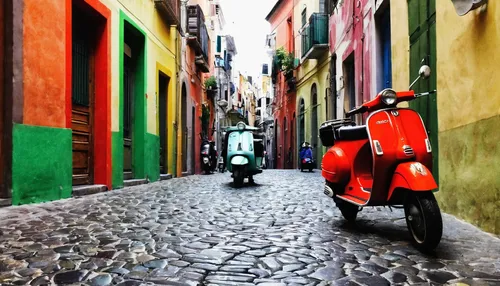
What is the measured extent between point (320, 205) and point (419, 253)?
2.93m

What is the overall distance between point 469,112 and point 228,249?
8.85 feet

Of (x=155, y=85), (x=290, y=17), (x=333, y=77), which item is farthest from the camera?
(x=290, y=17)

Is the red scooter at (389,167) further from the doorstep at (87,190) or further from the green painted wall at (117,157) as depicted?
the green painted wall at (117,157)

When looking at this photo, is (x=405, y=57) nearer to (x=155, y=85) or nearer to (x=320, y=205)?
(x=320, y=205)

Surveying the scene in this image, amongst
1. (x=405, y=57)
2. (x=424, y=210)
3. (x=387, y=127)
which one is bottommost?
(x=424, y=210)

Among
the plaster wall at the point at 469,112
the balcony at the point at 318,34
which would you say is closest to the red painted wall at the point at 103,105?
the plaster wall at the point at 469,112

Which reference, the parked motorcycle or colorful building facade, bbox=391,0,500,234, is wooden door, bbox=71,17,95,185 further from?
the parked motorcycle

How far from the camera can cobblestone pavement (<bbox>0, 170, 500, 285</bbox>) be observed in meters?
2.61

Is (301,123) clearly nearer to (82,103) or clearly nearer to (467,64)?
(82,103)

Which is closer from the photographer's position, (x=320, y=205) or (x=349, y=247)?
(x=349, y=247)

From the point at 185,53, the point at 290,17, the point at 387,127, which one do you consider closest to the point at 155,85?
the point at 185,53

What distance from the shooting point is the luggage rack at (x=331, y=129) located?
4.88 meters

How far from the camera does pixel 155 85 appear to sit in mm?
12008

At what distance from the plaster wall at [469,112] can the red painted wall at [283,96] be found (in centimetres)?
1858
